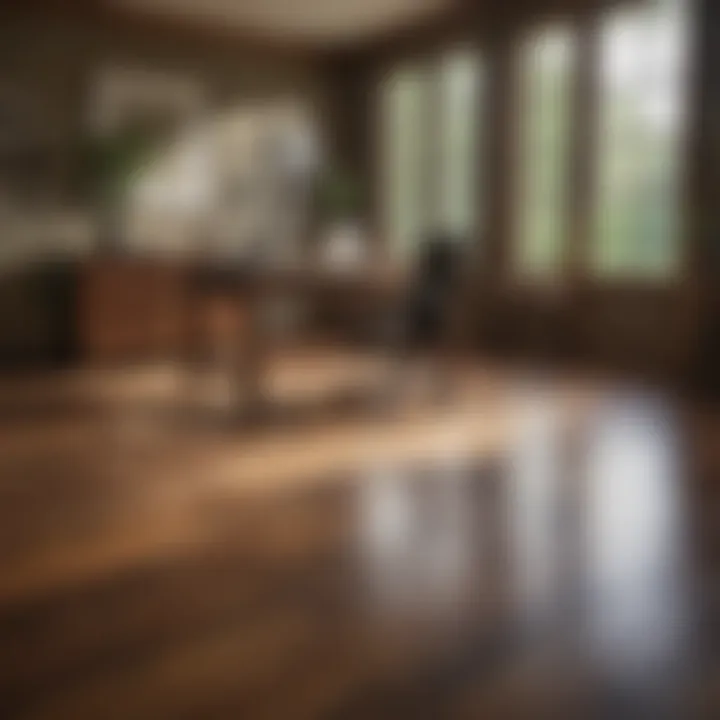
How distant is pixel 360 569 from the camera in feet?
7.64

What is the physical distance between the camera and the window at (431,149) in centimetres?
720

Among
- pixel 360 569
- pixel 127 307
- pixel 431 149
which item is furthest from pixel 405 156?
pixel 360 569

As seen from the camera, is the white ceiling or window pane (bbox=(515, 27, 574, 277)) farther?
the white ceiling

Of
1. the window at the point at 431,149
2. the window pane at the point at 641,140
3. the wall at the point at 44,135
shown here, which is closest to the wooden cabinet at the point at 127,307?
the wall at the point at 44,135

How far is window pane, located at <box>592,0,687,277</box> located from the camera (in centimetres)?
570

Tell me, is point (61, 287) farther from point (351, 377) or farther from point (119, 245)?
point (351, 377)

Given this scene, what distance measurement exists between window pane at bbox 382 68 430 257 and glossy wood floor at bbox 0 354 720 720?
3805 mm

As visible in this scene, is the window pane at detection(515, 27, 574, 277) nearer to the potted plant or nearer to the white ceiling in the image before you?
the white ceiling

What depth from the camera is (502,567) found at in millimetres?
2361

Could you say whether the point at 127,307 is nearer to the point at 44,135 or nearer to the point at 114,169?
the point at 114,169

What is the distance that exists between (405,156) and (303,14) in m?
1.50

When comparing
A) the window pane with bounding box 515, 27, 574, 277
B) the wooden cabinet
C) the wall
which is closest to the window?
the window pane with bounding box 515, 27, 574, 277

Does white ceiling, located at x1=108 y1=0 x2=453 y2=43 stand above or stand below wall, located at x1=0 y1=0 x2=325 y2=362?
above

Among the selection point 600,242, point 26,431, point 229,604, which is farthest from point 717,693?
point 600,242
